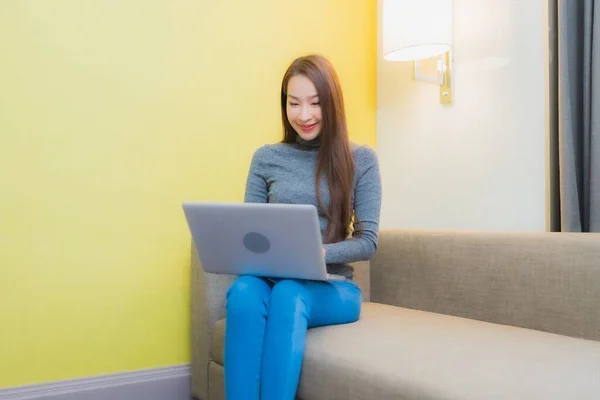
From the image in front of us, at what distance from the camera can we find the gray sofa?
1086 millimetres

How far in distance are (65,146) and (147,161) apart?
0.26m

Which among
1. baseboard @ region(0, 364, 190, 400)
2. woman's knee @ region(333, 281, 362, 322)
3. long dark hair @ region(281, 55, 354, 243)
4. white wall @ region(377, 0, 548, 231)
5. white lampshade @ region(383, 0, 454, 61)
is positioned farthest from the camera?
white lampshade @ region(383, 0, 454, 61)

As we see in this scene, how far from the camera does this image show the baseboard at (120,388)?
183cm

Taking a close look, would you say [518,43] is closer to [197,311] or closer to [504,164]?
[504,164]

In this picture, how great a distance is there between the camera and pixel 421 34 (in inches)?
83.3

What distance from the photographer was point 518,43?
2.00 meters

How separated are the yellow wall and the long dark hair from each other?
51 centimetres

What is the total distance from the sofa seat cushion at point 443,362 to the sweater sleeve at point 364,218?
18cm

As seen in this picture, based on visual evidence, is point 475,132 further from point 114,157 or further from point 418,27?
point 114,157

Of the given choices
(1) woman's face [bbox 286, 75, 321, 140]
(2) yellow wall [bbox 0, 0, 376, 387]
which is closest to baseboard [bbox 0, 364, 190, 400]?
(2) yellow wall [bbox 0, 0, 376, 387]

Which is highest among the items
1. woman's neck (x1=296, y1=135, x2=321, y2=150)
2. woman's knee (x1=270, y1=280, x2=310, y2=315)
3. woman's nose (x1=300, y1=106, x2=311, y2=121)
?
woman's nose (x1=300, y1=106, x2=311, y2=121)

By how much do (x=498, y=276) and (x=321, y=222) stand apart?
19.7 inches

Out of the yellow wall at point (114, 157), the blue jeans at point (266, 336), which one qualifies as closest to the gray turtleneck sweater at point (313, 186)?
the blue jeans at point (266, 336)

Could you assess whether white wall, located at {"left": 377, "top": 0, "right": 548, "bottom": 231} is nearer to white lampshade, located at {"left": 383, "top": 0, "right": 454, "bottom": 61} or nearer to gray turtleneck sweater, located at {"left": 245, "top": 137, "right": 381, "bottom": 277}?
white lampshade, located at {"left": 383, "top": 0, "right": 454, "bottom": 61}
